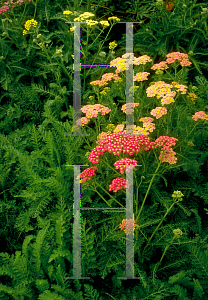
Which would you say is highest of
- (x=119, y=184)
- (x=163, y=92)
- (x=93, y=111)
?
(x=163, y=92)

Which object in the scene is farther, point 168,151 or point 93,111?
point 93,111

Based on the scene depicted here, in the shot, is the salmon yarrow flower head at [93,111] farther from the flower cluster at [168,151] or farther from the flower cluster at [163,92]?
the flower cluster at [168,151]

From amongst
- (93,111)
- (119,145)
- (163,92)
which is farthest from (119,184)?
(163,92)

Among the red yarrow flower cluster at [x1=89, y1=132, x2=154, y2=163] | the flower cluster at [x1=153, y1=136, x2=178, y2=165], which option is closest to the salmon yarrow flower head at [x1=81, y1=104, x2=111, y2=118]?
the red yarrow flower cluster at [x1=89, y1=132, x2=154, y2=163]

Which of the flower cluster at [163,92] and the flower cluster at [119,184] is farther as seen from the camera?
the flower cluster at [163,92]

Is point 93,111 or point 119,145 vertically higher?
point 93,111

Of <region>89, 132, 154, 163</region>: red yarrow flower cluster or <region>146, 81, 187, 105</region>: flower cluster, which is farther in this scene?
<region>146, 81, 187, 105</region>: flower cluster

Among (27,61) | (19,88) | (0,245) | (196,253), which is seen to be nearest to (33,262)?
(0,245)

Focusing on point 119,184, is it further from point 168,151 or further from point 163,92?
point 163,92

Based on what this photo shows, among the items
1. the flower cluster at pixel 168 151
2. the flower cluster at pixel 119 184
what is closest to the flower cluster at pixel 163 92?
the flower cluster at pixel 168 151

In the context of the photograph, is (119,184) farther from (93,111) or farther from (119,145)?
(93,111)

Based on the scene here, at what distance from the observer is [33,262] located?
1674mm

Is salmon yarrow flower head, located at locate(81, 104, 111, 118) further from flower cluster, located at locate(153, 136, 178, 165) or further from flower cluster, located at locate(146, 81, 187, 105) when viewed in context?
flower cluster, located at locate(153, 136, 178, 165)

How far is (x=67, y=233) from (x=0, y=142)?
1040 mm
